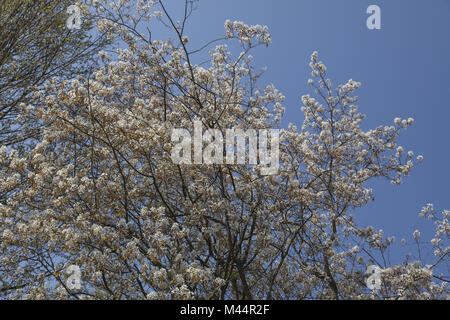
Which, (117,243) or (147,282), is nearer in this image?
(147,282)

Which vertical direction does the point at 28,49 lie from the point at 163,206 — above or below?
above

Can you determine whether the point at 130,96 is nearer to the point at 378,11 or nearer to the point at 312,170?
the point at 312,170

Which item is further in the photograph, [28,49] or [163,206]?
[28,49]

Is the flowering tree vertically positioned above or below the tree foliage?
below

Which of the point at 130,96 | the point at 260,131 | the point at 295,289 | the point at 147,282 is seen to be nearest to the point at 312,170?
the point at 260,131

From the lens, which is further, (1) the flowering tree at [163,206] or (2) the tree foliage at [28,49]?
(2) the tree foliage at [28,49]

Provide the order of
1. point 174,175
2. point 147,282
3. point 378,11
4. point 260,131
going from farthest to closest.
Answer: point 378,11 → point 260,131 → point 174,175 → point 147,282

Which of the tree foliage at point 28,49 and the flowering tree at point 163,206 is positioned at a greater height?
the tree foliage at point 28,49

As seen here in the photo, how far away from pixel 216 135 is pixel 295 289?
289 centimetres

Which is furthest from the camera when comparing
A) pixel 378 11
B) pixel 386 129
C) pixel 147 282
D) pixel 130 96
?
pixel 386 129

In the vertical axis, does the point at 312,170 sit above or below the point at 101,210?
above

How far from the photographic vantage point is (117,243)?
5.62 meters

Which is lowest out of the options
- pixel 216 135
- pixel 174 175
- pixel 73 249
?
pixel 73 249

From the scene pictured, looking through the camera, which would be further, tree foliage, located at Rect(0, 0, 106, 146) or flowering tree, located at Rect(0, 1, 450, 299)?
tree foliage, located at Rect(0, 0, 106, 146)
